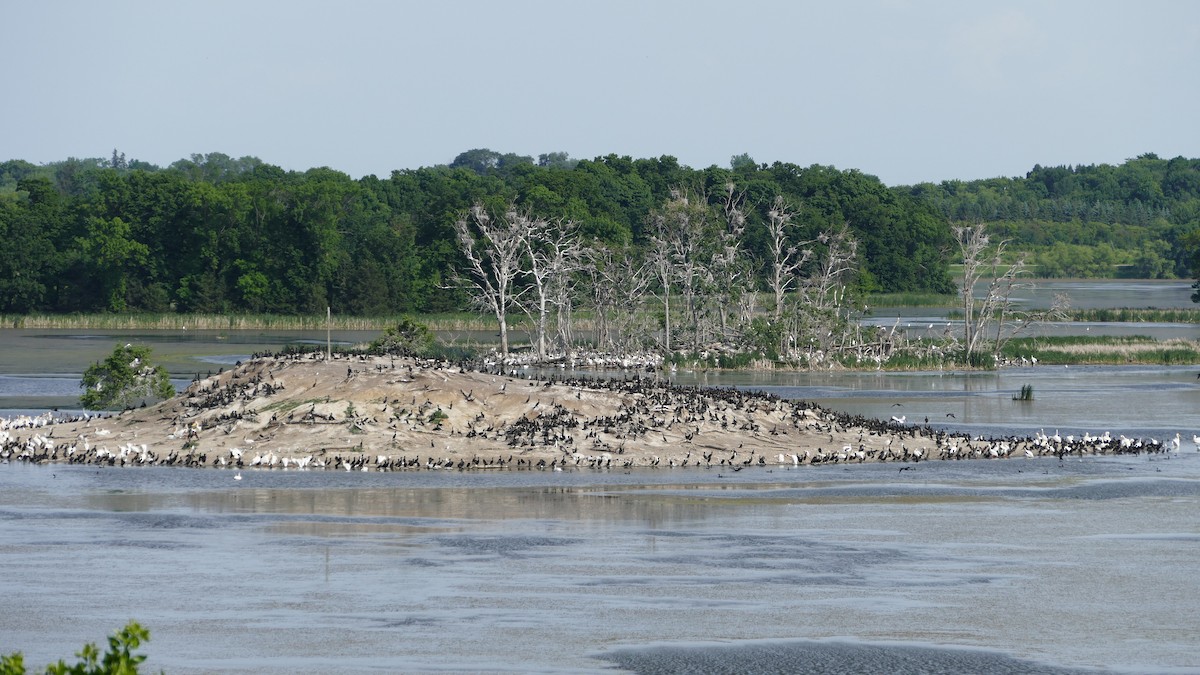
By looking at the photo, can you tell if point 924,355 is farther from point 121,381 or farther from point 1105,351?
point 121,381

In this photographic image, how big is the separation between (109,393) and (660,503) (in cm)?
2230

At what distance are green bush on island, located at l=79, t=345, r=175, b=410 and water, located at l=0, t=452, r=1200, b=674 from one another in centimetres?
1389

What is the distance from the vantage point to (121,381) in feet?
140

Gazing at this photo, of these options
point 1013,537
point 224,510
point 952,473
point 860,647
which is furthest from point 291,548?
point 952,473

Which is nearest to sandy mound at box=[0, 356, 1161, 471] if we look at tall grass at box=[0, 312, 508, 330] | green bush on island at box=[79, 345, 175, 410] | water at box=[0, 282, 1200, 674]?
water at box=[0, 282, 1200, 674]

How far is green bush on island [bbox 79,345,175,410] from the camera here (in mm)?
42469

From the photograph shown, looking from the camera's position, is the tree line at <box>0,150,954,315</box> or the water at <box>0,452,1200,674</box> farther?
the tree line at <box>0,150,954,315</box>

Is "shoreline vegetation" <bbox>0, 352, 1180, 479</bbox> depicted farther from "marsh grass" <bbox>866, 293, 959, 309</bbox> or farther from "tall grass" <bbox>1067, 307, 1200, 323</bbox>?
"marsh grass" <bbox>866, 293, 959, 309</bbox>

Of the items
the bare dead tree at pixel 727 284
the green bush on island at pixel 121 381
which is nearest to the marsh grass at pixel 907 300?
the bare dead tree at pixel 727 284

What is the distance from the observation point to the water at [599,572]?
50.2 feet

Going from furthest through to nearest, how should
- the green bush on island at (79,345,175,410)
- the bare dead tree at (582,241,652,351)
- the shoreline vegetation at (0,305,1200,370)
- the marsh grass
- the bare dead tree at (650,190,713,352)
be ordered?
the marsh grass, the bare dead tree at (650,190,713,352), the bare dead tree at (582,241,652,351), the shoreline vegetation at (0,305,1200,370), the green bush on island at (79,345,175,410)

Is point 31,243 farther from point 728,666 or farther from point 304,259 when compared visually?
point 728,666

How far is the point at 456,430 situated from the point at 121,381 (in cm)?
1493

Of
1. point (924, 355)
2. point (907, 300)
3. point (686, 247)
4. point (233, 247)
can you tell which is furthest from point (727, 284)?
point (907, 300)
